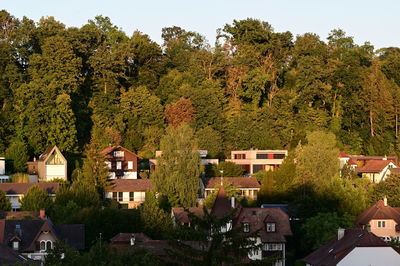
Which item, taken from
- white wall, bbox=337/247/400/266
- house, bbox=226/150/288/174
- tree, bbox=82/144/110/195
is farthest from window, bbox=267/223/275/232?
house, bbox=226/150/288/174

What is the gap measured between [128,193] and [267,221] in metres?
19.4

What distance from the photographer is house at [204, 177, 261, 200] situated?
3295 inches

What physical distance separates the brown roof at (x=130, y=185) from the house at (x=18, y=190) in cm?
564

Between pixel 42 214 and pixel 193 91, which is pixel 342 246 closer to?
pixel 42 214

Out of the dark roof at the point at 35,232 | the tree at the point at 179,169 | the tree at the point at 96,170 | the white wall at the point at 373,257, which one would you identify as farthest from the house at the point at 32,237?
the white wall at the point at 373,257

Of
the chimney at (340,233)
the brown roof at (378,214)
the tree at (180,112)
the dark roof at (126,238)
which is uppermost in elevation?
the tree at (180,112)

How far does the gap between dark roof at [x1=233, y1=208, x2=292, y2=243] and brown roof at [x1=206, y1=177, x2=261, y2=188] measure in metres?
13.9

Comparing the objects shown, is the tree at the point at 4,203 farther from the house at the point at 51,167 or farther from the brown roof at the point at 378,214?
the brown roof at the point at 378,214

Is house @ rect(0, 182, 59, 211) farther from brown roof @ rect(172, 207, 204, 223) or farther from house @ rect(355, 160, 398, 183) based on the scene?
house @ rect(355, 160, 398, 183)

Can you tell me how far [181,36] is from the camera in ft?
415

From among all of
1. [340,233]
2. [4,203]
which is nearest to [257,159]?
[4,203]

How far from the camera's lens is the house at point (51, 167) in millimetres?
85312

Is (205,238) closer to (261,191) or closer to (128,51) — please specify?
(261,191)

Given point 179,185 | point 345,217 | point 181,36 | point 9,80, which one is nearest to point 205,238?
point 345,217
